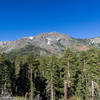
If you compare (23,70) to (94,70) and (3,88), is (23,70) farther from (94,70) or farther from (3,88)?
(94,70)

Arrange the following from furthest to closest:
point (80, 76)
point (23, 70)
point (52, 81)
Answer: point (23, 70) < point (80, 76) < point (52, 81)

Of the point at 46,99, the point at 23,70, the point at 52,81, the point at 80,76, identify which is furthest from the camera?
the point at 23,70

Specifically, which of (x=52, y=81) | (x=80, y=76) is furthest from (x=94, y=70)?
(x=52, y=81)

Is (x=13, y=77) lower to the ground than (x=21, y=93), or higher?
higher

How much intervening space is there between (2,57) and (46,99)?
16907 mm

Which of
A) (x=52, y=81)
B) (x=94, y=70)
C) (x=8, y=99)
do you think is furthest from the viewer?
(x=52, y=81)

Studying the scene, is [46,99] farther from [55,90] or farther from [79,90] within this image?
[79,90]

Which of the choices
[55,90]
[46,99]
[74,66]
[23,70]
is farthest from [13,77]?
[74,66]

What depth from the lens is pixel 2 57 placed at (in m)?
29.7

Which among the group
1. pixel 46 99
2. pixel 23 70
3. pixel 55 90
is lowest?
pixel 46 99

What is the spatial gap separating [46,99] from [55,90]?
644cm

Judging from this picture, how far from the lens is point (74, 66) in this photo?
32.2m

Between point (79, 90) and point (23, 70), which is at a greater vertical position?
point (23, 70)

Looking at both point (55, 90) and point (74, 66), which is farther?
point (74, 66)
